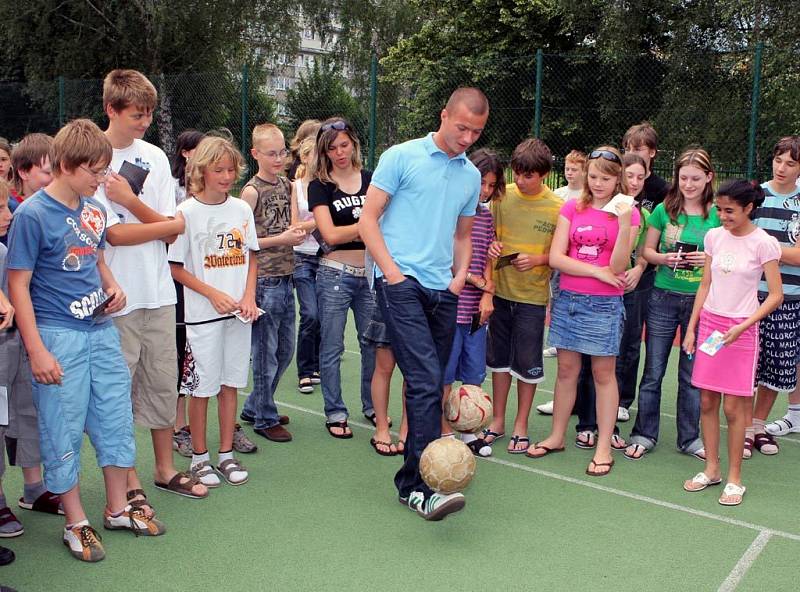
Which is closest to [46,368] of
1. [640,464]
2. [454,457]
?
[454,457]

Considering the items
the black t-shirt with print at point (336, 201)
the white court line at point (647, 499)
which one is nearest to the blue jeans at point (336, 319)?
the black t-shirt with print at point (336, 201)

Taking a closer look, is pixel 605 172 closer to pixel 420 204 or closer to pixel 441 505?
pixel 420 204

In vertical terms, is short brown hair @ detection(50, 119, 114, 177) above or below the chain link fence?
below

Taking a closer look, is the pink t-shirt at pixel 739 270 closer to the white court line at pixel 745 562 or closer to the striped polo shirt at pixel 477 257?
the white court line at pixel 745 562

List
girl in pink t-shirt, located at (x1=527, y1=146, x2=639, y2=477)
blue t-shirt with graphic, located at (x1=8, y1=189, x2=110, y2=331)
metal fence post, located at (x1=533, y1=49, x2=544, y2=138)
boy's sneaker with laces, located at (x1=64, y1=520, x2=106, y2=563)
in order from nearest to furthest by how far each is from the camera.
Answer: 1. blue t-shirt with graphic, located at (x1=8, y1=189, x2=110, y2=331)
2. boy's sneaker with laces, located at (x1=64, y1=520, x2=106, y2=563)
3. girl in pink t-shirt, located at (x1=527, y1=146, x2=639, y2=477)
4. metal fence post, located at (x1=533, y1=49, x2=544, y2=138)

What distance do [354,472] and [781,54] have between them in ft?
34.6

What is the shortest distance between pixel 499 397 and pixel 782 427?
2.01m

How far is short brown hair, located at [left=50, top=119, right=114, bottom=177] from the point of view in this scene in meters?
3.59

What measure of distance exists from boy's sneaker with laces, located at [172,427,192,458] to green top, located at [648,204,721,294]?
3.07 meters

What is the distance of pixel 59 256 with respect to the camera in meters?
3.67

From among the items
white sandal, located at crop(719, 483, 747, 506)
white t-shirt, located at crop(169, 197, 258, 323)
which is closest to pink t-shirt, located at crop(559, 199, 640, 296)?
white sandal, located at crop(719, 483, 747, 506)

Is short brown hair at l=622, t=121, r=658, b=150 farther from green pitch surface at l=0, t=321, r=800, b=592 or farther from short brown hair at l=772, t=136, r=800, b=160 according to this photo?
green pitch surface at l=0, t=321, r=800, b=592

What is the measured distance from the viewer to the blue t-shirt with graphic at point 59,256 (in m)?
3.58

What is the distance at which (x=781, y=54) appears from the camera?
12.5m
